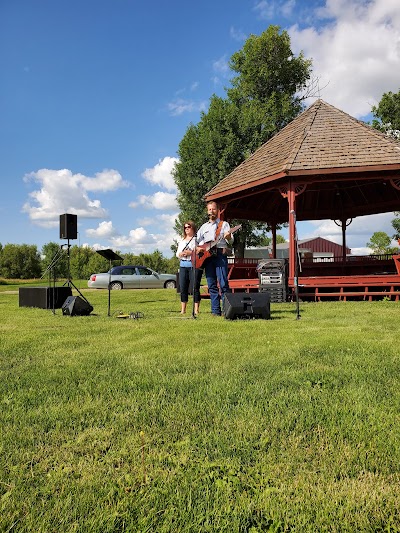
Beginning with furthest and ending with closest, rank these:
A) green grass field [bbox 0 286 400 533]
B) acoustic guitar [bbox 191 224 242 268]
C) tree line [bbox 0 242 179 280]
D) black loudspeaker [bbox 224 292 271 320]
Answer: tree line [bbox 0 242 179 280] → acoustic guitar [bbox 191 224 242 268] → black loudspeaker [bbox 224 292 271 320] → green grass field [bbox 0 286 400 533]

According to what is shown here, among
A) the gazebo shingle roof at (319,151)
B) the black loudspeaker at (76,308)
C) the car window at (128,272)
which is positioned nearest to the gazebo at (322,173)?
the gazebo shingle roof at (319,151)

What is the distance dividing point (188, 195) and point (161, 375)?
2322cm

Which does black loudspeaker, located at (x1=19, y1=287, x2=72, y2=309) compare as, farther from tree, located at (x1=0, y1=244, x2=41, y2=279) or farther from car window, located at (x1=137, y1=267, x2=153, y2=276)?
tree, located at (x1=0, y1=244, x2=41, y2=279)

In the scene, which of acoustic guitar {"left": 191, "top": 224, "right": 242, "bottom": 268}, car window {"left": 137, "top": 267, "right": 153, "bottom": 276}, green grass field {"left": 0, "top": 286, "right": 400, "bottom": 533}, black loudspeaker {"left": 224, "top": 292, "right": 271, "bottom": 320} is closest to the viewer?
green grass field {"left": 0, "top": 286, "right": 400, "bottom": 533}

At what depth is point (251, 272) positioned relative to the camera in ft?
45.1

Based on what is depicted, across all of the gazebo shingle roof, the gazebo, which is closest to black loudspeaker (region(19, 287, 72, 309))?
the gazebo

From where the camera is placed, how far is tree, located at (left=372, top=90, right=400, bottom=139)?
25.3 meters

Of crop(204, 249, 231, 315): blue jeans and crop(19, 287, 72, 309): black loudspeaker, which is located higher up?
crop(204, 249, 231, 315): blue jeans

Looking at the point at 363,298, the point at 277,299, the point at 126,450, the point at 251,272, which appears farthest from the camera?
the point at 251,272

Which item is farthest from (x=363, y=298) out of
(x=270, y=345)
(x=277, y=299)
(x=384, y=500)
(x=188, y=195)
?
(x=188, y=195)

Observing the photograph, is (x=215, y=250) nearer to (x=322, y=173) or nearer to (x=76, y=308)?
(x=76, y=308)

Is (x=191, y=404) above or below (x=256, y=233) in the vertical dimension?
below

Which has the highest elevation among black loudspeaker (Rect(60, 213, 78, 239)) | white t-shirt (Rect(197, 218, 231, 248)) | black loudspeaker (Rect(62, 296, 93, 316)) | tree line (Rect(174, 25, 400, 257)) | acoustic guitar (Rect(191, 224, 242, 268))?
tree line (Rect(174, 25, 400, 257))

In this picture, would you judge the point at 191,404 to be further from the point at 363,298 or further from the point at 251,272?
the point at 251,272
